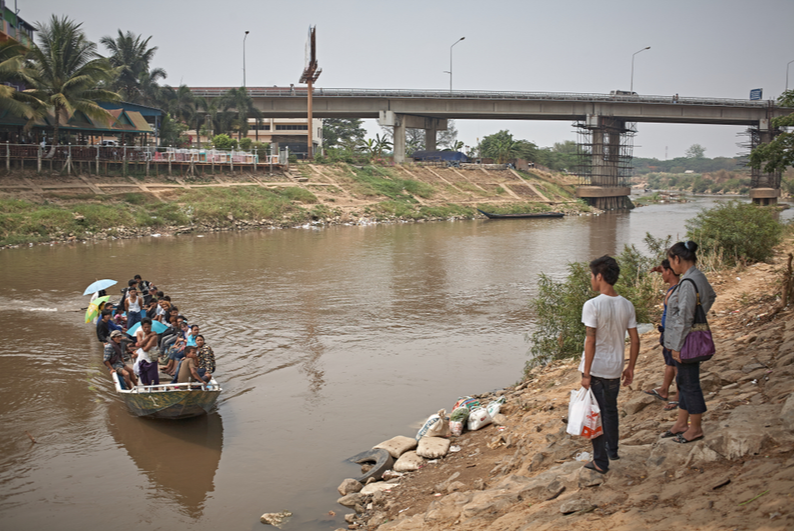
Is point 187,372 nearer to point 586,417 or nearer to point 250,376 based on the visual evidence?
point 250,376

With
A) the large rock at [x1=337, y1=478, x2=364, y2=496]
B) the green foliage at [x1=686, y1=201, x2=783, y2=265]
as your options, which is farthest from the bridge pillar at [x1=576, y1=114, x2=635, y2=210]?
the large rock at [x1=337, y1=478, x2=364, y2=496]

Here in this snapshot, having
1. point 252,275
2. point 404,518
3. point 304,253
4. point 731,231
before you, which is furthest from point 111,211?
point 404,518

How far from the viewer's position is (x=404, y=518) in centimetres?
689

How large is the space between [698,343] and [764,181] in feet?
241

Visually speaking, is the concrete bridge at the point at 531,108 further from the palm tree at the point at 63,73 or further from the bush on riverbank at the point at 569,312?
the bush on riverbank at the point at 569,312

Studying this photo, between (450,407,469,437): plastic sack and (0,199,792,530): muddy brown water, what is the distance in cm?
88

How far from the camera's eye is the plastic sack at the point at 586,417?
5832 mm

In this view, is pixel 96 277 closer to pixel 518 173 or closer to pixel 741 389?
pixel 741 389

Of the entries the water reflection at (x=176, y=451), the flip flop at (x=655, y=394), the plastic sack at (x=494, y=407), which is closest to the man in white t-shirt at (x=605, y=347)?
the flip flop at (x=655, y=394)

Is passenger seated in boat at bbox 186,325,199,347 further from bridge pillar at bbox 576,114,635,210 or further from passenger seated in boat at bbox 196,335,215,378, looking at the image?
bridge pillar at bbox 576,114,635,210

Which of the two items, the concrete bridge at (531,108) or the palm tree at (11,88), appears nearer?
the palm tree at (11,88)

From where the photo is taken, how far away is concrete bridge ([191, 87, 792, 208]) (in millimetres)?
63875

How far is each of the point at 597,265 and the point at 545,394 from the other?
4100 millimetres

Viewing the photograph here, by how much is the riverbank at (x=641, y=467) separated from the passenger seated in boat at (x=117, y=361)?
18.0ft
